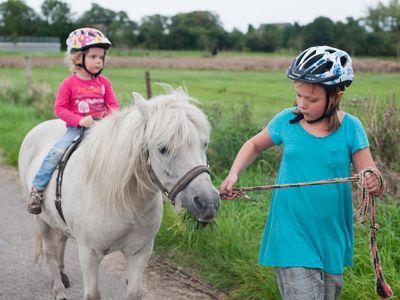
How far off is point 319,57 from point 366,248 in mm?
2012

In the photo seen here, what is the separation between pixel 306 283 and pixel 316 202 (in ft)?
1.35

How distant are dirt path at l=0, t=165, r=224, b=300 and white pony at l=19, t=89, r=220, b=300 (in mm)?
722

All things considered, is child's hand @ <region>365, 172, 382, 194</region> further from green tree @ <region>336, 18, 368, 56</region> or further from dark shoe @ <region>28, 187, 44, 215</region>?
green tree @ <region>336, 18, 368, 56</region>

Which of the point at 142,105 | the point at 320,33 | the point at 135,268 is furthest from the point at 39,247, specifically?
the point at 320,33

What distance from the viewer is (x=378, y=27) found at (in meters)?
40.0

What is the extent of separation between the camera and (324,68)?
2.42 meters

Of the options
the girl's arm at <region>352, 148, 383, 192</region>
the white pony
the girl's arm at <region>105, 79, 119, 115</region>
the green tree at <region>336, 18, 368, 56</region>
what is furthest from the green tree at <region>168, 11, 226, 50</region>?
the girl's arm at <region>352, 148, 383, 192</region>

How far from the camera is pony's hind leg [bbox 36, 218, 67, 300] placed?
4008 millimetres

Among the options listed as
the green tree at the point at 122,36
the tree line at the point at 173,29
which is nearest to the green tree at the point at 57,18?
the tree line at the point at 173,29

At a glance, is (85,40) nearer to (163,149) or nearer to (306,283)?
(163,149)

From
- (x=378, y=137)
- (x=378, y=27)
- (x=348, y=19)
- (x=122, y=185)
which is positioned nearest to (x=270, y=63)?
(x=378, y=27)

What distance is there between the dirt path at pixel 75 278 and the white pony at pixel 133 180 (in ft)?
2.37

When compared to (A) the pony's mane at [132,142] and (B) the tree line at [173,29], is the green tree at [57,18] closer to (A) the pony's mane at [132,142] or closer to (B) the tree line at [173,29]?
(B) the tree line at [173,29]

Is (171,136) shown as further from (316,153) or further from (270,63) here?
(270,63)
